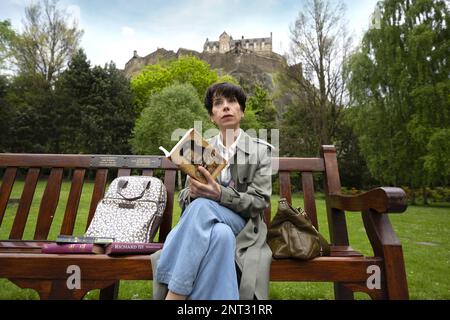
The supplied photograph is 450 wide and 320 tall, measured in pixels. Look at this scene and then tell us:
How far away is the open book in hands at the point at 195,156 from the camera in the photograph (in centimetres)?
187

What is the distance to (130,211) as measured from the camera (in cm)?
246

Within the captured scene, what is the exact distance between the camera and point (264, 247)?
1948mm

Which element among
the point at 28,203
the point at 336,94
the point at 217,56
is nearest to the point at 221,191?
the point at 28,203

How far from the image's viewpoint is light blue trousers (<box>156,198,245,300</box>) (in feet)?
5.41

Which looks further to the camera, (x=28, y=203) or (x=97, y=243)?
(x=28, y=203)

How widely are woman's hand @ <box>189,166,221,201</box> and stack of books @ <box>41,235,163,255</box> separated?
0.44 meters

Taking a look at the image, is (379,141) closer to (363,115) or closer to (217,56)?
(363,115)

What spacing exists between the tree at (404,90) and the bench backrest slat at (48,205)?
56.2 ft

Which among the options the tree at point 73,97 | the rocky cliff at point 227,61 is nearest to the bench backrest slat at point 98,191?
the tree at point 73,97

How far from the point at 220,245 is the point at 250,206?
38 cm

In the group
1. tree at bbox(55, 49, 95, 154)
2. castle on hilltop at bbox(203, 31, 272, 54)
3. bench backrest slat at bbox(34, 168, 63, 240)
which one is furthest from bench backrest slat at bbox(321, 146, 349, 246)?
castle on hilltop at bbox(203, 31, 272, 54)

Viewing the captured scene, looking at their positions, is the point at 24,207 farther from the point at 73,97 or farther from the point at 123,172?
the point at 73,97

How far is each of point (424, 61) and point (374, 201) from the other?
18819mm

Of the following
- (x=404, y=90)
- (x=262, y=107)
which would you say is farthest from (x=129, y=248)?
(x=262, y=107)
